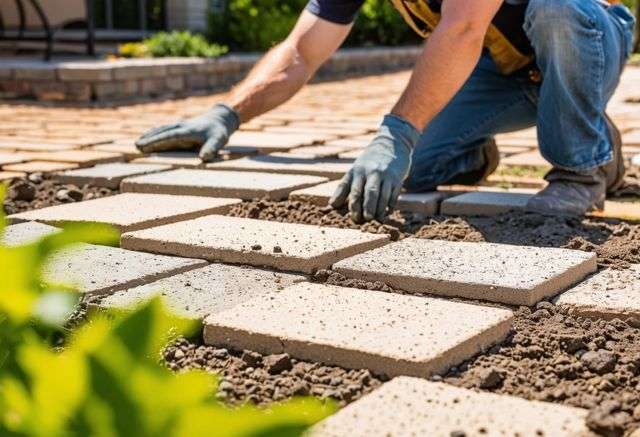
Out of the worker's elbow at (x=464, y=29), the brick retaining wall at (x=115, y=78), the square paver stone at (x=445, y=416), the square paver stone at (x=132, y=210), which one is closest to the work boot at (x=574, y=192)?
the worker's elbow at (x=464, y=29)

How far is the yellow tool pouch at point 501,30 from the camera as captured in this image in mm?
3172

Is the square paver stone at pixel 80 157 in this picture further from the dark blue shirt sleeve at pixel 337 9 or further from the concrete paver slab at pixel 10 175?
the dark blue shirt sleeve at pixel 337 9

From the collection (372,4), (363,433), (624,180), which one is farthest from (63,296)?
(372,4)

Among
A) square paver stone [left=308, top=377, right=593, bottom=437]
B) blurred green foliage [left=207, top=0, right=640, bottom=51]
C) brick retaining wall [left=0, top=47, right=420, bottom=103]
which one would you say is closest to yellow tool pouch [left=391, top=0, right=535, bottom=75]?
square paver stone [left=308, top=377, right=593, bottom=437]

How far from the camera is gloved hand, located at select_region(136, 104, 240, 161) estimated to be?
400cm

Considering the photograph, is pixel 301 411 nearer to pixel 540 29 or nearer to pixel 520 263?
pixel 520 263

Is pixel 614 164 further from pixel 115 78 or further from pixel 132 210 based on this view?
pixel 115 78

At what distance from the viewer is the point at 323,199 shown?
3.10 metres

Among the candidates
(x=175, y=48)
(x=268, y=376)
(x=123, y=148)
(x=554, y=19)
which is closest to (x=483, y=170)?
(x=554, y=19)

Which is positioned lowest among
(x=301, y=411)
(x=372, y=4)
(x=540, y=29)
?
(x=372, y=4)

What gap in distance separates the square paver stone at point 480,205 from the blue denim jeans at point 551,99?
0.20 meters

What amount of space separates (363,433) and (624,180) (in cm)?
262

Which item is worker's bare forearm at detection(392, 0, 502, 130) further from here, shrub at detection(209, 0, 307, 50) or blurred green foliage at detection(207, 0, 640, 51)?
shrub at detection(209, 0, 307, 50)

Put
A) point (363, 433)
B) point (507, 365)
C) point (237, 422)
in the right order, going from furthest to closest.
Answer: point (507, 365), point (363, 433), point (237, 422)
